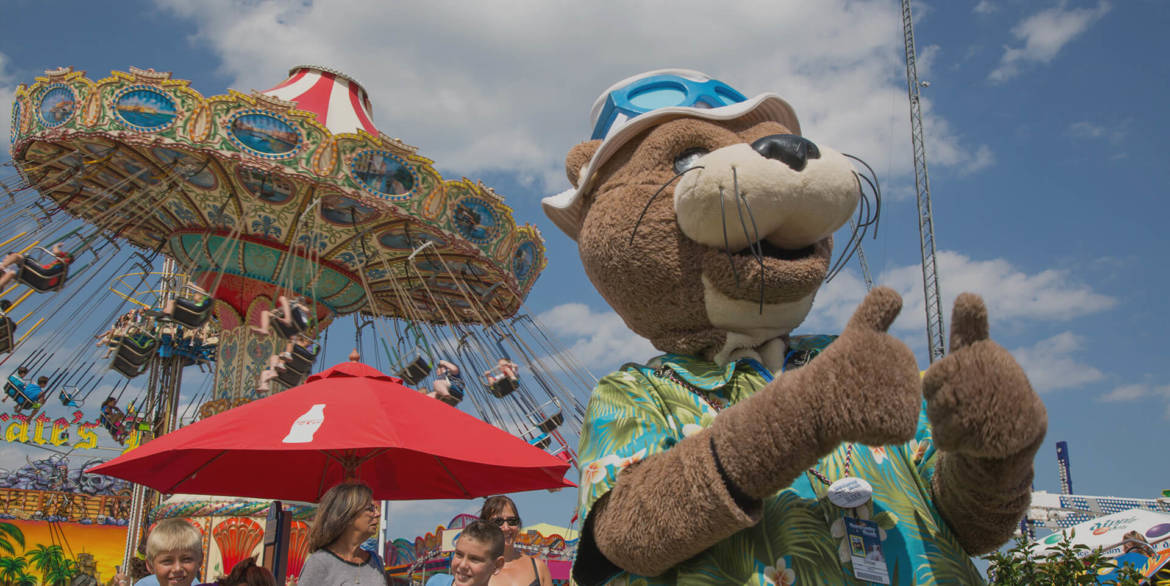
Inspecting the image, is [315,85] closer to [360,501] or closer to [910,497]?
[360,501]

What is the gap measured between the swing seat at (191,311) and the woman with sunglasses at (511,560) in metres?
8.00

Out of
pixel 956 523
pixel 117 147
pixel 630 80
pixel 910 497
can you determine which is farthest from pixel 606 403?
pixel 117 147

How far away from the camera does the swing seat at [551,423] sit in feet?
47.9

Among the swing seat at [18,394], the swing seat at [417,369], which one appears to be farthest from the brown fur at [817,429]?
the swing seat at [18,394]

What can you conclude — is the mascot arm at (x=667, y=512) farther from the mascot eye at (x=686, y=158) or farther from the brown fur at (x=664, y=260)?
the mascot eye at (x=686, y=158)

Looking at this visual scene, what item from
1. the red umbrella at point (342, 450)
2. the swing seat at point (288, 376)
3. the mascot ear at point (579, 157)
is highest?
the swing seat at point (288, 376)

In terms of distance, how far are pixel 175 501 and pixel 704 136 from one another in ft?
38.5

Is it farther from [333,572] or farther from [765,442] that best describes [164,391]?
[765,442]

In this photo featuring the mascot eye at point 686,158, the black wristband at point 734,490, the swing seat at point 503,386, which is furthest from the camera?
the swing seat at point 503,386

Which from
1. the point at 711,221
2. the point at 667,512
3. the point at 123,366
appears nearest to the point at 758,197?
the point at 711,221

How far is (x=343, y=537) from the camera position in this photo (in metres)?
3.32

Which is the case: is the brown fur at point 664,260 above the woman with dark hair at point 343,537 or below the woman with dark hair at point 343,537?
above

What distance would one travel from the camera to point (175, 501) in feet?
39.1

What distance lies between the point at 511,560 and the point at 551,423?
1033 centimetres
